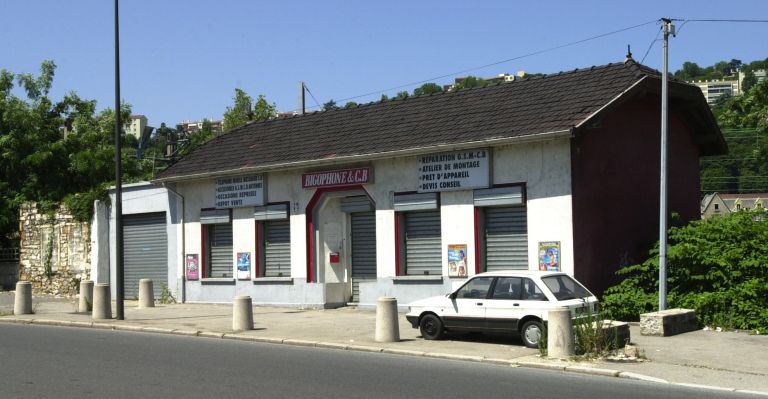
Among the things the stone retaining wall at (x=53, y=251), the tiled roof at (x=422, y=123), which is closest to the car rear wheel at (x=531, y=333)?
the tiled roof at (x=422, y=123)

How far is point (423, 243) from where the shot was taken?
22.0m

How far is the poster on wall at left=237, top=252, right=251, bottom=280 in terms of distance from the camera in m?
25.9

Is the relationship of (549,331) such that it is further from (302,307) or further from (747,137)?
(747,137)

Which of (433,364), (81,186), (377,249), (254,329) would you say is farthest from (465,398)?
(81,186)

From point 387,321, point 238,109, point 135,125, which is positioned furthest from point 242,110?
point 135,125

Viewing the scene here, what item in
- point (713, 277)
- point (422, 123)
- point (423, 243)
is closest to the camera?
point (713, 277)

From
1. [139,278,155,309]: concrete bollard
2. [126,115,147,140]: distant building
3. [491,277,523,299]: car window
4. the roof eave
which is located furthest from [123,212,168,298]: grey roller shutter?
[126,115,147,140]: distant building

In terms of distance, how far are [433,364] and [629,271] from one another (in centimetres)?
750

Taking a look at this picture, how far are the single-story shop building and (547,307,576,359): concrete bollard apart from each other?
18.0 ft

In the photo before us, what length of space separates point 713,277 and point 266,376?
34.1ft

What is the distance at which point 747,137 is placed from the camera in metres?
42.9

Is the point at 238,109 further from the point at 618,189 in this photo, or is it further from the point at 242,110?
the point at 618,189

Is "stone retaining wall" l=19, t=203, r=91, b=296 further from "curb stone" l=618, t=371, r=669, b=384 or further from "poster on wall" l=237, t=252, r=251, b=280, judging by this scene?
"curb stone" l=618, t=371, r=669, b=384

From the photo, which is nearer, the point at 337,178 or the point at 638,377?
the point at 638,377
